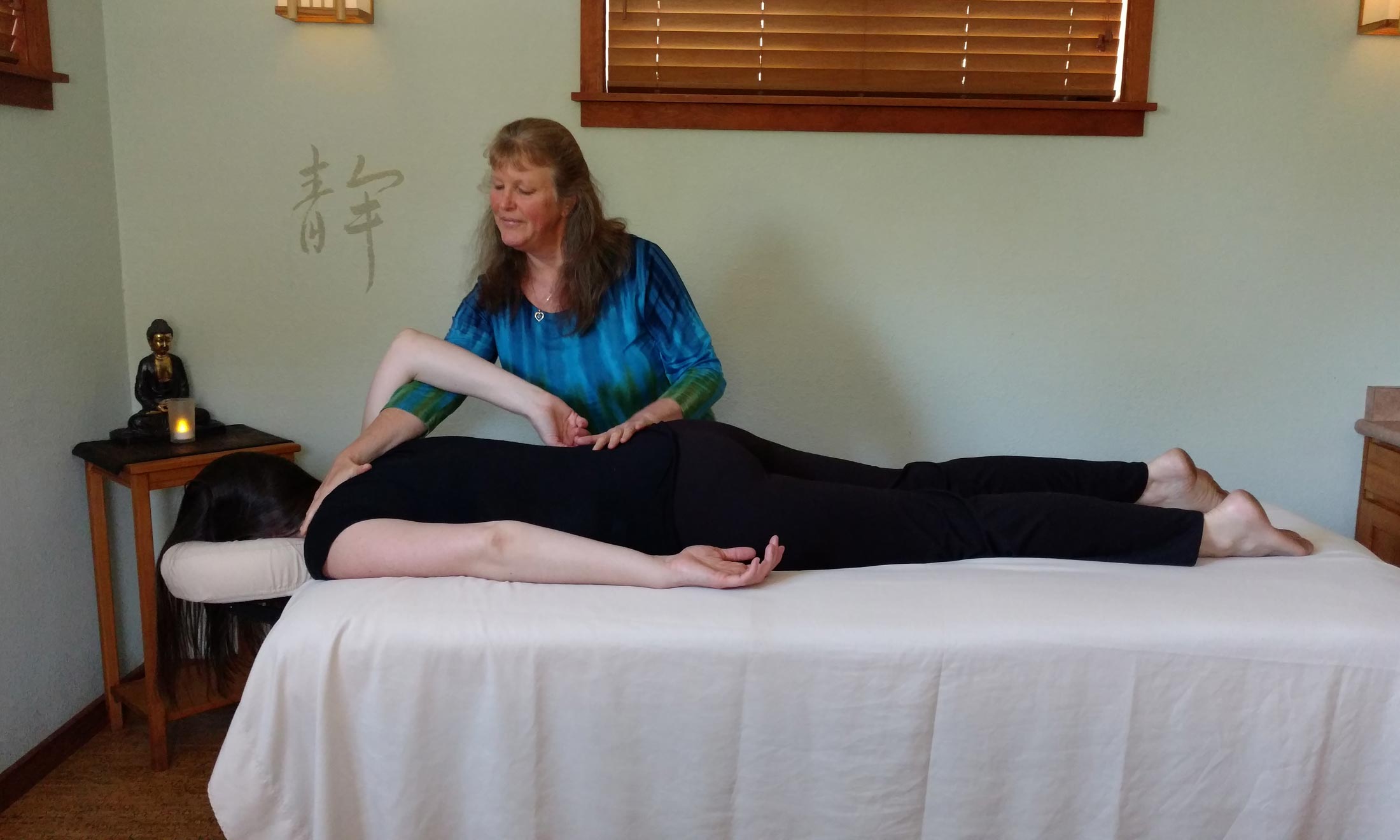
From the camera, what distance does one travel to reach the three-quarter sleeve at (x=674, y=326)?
2262 mm

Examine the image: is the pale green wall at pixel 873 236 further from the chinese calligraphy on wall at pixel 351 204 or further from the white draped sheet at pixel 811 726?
the white draped sheet at pixel 811 726

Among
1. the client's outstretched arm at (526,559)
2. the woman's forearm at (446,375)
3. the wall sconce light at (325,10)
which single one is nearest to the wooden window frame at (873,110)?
the wall sconce light at (325,10)

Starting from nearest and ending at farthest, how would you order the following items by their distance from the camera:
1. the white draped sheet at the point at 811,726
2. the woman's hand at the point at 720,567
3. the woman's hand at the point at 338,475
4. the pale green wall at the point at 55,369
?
1. the white draped sheet at the point at 811,726
2. the woman's hand at the point at 720,567
3. the woman's hand at the point at 338,475
4. the pale green wall at the point at 55,369

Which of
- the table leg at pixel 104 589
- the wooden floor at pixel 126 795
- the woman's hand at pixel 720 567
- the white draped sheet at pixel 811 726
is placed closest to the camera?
the white draped sheet at pixel 811 726

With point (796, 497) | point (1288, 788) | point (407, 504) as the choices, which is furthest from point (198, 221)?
point (1288, 788)

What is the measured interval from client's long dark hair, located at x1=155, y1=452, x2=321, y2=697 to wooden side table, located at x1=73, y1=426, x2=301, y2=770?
0.22ft

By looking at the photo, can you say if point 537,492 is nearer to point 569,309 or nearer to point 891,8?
point 569,309

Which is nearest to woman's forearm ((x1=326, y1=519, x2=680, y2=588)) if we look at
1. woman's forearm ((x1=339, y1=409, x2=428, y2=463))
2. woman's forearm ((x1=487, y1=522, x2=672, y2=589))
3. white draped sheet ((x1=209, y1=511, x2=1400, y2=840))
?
woman's forearm ((x1=487, y1=522, x2=672, y2=589))

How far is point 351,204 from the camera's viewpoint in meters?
2.57

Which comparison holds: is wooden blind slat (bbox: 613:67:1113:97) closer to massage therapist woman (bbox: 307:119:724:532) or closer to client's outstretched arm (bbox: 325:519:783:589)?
massage therapist woman (bbox: 307:119:724:532)

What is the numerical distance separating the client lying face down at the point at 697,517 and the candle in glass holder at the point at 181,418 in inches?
27.0

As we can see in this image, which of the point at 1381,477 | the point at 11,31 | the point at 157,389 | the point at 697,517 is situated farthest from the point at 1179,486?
the point at 11,31

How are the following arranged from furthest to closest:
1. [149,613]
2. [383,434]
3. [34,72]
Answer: [149,613] < [34,72] < [383,434]

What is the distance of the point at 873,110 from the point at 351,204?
1253 millimetres
